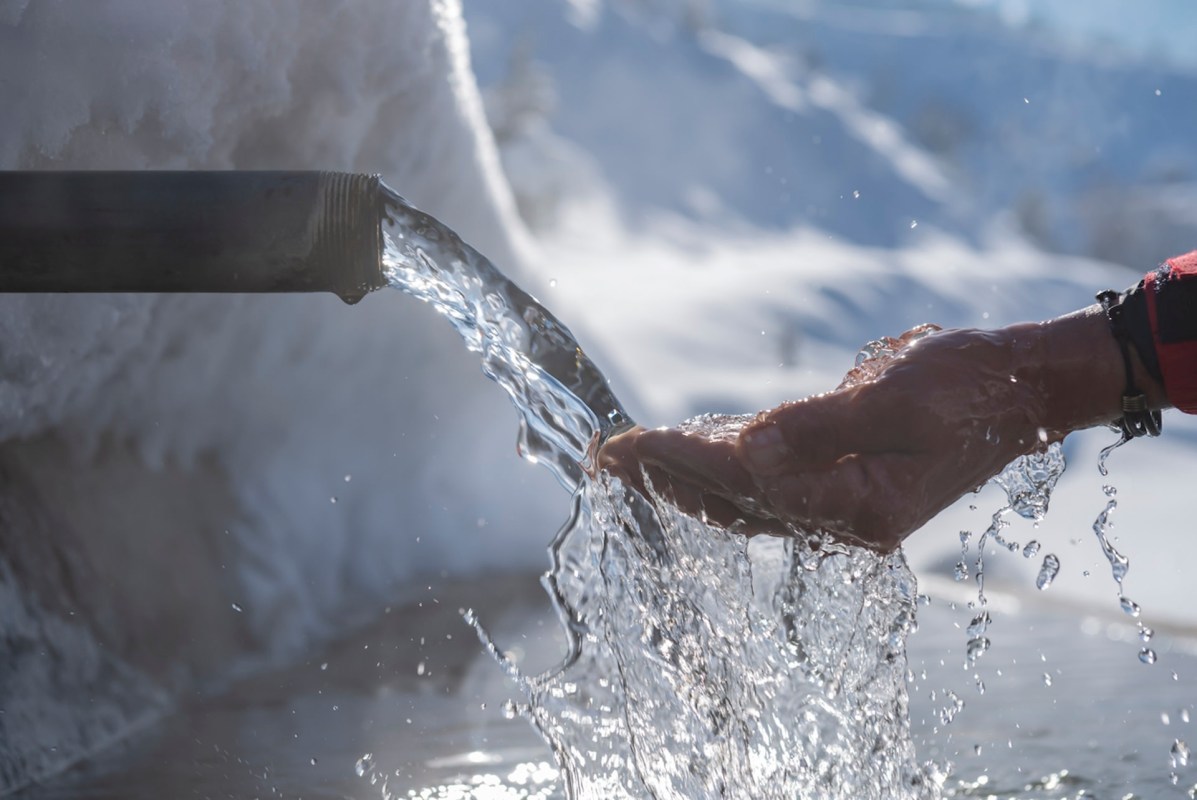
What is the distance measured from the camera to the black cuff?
4.28ft

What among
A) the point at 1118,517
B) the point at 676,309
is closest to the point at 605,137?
the point at 676,309

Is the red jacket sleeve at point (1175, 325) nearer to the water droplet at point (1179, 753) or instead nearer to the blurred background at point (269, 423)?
the water droplet at point (1179, 753)

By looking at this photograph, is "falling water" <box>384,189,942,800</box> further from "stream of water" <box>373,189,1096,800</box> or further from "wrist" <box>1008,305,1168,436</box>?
"wrist" <box>1008,305,1168,436</box>

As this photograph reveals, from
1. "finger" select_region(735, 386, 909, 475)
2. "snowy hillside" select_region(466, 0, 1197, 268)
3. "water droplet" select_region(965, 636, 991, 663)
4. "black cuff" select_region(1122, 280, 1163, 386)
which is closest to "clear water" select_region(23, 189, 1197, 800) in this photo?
"finger" select_region(735, 386, 909, 475)

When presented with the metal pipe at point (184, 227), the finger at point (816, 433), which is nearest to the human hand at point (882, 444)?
the finger at point (816, 433)

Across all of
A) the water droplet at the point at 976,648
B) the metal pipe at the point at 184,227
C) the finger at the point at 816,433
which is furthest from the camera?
the water droplet at the point at 976,648

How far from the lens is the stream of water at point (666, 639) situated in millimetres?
1600

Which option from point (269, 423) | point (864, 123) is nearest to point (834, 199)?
point (864, 123)

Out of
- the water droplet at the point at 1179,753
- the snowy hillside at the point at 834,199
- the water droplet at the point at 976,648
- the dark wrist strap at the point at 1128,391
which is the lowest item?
the water droplet at the point at 1179,753

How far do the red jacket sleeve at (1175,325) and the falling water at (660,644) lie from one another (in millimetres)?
420

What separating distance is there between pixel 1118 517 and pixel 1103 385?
14.8 feet

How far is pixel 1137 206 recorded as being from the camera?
27250 millimetres

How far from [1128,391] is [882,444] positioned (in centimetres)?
36

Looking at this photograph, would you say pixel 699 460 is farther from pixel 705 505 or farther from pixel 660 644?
pixel 660 644
